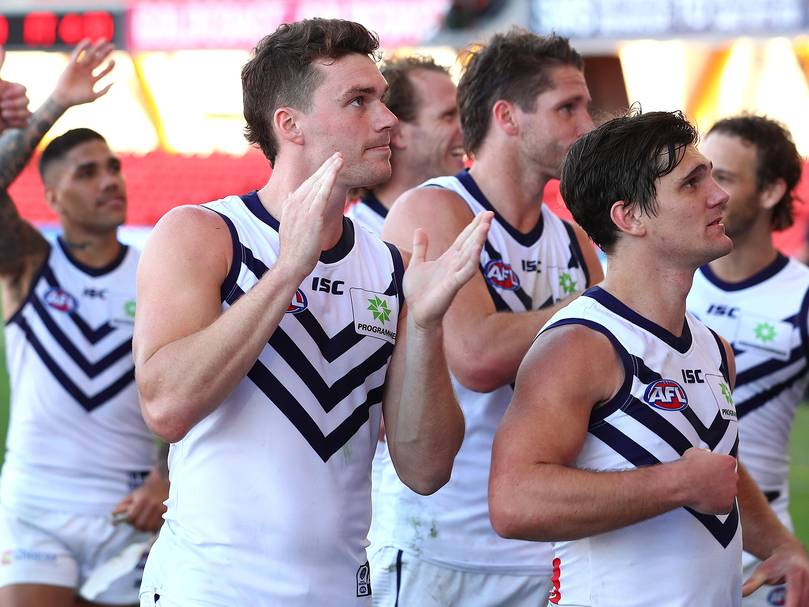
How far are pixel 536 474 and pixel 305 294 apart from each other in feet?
2.47

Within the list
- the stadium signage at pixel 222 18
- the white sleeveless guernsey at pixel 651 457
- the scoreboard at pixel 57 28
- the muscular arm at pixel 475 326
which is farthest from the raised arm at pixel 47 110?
the scoreboard at pixel 57 28

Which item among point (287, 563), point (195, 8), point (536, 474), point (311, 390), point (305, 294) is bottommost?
point (287, 563)

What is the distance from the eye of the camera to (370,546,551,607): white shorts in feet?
13.1

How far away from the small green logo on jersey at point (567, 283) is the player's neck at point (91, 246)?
7.27 feet

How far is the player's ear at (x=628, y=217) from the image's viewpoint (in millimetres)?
3146

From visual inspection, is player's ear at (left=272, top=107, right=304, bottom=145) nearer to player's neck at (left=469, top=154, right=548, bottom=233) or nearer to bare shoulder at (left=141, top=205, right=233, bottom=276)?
bare shoulder at (left=141, top=205, right=233, bottom=276)

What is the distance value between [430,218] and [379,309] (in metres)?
0.82

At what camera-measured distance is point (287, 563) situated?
117 inches

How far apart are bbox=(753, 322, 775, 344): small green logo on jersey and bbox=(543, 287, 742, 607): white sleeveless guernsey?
1746mm

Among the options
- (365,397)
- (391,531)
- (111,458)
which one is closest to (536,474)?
(365,397)

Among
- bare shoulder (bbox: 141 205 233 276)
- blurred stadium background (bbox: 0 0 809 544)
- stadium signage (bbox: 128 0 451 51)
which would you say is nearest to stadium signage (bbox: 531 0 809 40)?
blurred stadium background (bbox: 0 0 809 544)

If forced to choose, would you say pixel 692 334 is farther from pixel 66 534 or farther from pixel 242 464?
pixel 66 534

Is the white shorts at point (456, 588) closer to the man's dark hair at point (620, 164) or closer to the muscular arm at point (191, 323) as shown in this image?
the man's dark hair at point (620, 164)

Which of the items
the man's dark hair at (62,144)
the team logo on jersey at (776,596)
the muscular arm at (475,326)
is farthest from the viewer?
the man's dark hair at (62,144)
